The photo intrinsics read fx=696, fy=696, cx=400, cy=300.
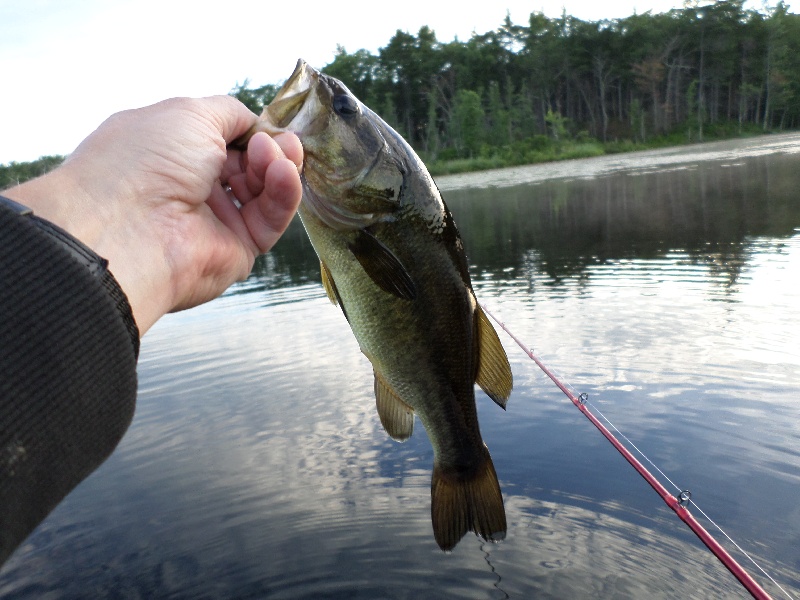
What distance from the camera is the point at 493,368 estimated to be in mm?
2529

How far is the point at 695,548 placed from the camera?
4426mm

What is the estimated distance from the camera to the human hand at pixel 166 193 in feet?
6.59

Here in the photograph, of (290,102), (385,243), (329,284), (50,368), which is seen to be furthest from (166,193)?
(50,368)

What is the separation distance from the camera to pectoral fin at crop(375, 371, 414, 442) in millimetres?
2668

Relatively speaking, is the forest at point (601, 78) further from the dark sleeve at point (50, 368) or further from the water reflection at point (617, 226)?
the dark sleeve at point (50, 368)

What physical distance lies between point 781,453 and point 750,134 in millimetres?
76457

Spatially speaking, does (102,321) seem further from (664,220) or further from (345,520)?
(664,220)

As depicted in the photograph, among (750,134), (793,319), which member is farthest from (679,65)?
(793,319)

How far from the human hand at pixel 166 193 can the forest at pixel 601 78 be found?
64.3 meters

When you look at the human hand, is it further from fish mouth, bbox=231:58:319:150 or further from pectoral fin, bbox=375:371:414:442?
A: pectoral fin, bbox=375:371:414:442

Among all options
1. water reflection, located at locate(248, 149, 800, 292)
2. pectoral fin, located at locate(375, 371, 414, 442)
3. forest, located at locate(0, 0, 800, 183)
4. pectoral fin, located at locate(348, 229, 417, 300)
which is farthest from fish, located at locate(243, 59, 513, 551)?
forest, located at locate(0, 0, 800, 183)

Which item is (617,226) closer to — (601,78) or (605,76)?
(601,78)

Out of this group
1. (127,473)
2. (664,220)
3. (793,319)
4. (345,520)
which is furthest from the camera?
(664,220)

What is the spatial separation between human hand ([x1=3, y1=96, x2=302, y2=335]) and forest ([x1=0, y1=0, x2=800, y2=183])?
64276 mm
